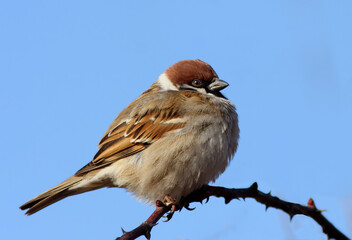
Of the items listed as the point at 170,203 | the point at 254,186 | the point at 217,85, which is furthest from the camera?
the point at 217,85

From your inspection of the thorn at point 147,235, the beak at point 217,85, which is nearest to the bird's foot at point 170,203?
the beak at point 217,85

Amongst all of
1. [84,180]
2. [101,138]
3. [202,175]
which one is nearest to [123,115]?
[101,138]

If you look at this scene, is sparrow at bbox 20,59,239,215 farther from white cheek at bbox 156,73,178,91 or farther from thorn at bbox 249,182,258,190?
thorn at bbox 249,182,258,190

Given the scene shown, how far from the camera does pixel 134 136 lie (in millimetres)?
3900

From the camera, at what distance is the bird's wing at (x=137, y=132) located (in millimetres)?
3840

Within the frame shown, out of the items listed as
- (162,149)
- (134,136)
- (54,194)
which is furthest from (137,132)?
(54,194)

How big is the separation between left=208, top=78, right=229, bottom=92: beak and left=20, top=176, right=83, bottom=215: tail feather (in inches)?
55.1

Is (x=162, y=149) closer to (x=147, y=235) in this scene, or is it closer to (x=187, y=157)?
(x=187, y=157)

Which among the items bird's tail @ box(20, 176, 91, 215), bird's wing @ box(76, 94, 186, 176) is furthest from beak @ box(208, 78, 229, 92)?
bird's tail @ box(20, 176, 91, 215)

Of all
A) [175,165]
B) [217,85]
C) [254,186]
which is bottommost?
[254,186]

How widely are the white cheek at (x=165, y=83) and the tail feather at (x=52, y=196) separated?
1.17m

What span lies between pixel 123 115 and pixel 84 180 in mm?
687

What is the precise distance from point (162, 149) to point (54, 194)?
3.07 feet

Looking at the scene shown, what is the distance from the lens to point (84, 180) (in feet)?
12.5
